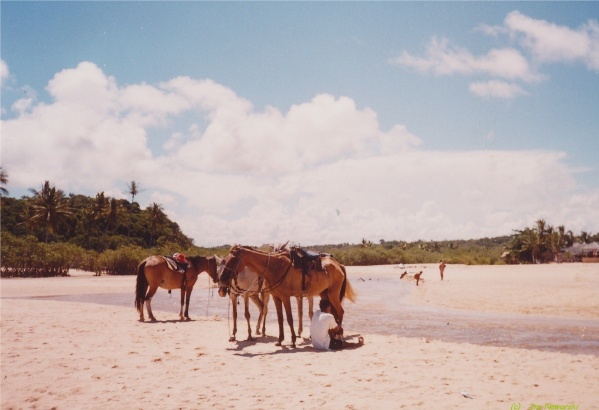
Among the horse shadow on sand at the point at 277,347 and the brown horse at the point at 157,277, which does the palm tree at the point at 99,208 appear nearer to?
the brown horse at the point at 157,277

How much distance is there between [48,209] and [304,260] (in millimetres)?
58074

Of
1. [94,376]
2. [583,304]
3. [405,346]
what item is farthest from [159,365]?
[583,304]

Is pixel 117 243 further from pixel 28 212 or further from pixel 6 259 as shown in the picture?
pixel 6 259

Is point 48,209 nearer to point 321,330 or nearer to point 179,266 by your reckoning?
point 179,266

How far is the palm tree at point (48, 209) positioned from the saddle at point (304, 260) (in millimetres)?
57332

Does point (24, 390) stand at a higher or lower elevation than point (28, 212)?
lower

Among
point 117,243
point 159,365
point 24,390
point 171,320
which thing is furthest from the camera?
point 117,243

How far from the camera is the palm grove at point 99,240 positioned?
40.7 meters

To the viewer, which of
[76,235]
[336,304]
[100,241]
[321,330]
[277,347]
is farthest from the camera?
[76,235]

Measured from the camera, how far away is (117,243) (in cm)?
6600

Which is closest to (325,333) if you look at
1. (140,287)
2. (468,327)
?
(468,327)

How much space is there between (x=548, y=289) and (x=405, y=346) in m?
19.7

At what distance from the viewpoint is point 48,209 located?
5581cm

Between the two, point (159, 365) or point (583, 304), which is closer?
point (159, 365)
